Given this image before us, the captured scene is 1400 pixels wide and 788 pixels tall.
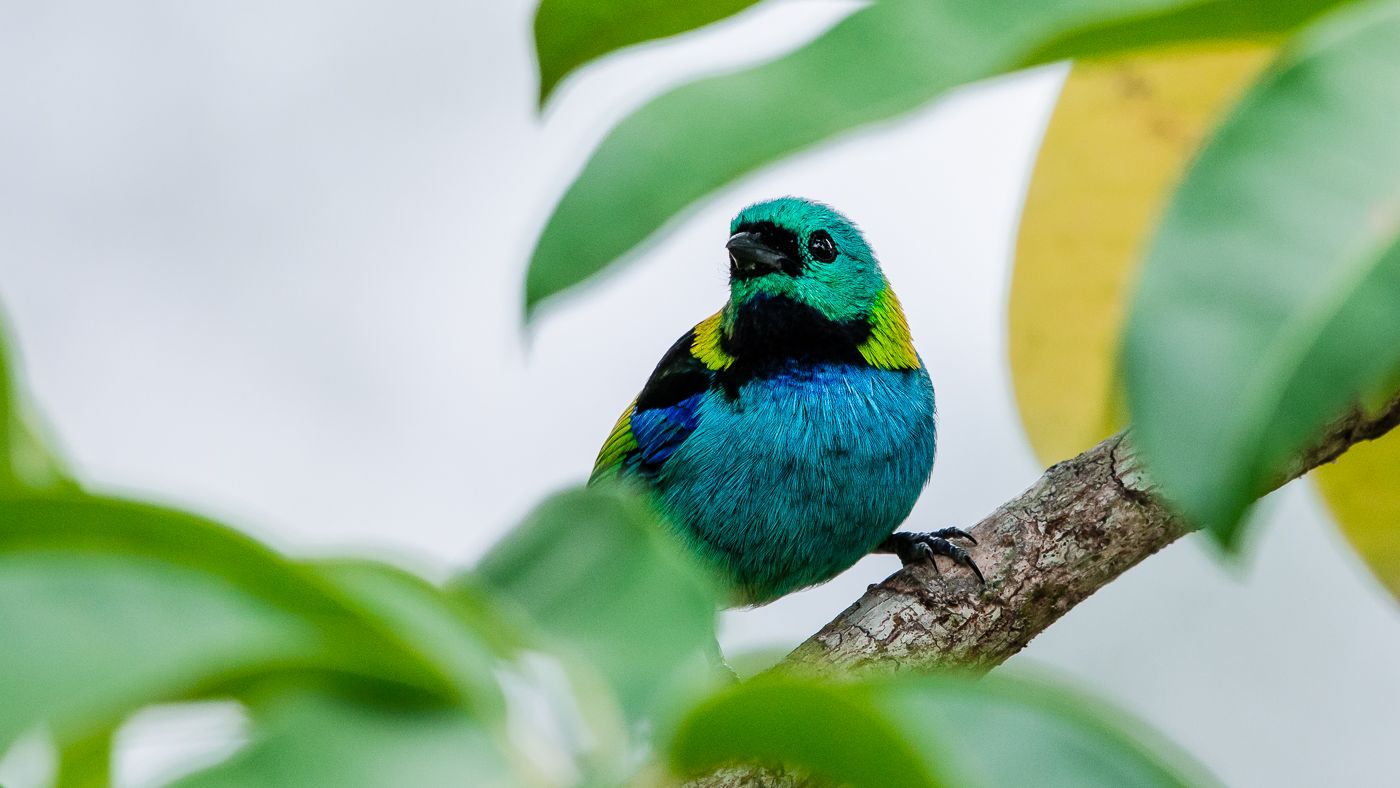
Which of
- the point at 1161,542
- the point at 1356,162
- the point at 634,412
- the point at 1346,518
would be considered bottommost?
the point at 1356,162

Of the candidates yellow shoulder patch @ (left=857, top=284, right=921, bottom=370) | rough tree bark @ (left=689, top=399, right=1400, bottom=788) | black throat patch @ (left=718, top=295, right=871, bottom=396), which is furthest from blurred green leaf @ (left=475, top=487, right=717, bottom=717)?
yellow shoulder patch @ (left=857, top=284, right=921, bottom=370)

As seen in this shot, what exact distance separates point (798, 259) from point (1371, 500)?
4.25 feet

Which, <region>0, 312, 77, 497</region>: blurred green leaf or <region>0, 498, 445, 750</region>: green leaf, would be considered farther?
<region>0, 312, 77, 497</region>: blurred green leaf

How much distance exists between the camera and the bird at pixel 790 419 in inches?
105

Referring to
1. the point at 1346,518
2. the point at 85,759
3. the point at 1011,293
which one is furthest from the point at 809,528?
the point at 85,759

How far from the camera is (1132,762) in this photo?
Result: 0.53 m

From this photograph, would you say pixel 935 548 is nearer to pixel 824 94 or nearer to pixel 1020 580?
pixel 1020 580

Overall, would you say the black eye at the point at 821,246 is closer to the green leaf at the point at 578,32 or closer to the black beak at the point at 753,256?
the black beak at the point at 753,256

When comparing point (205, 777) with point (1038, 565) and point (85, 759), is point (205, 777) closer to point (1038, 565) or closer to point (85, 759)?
point (85, 759)

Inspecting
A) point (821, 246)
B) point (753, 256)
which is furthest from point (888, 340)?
point (753, 256)

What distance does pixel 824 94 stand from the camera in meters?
0.69

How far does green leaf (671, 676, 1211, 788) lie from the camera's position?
1.67 ft

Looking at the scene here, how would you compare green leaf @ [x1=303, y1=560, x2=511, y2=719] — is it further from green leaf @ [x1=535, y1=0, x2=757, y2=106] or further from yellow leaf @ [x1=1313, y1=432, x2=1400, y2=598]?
yellow leaf @ [x1=1313, y1=432, x2=1400, y2=598]

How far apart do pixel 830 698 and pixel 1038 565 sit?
1.58 m
